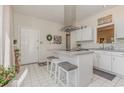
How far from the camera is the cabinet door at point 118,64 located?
3002 millimetres

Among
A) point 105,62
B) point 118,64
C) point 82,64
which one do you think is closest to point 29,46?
point 82,64

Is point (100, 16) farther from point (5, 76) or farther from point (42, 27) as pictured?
point (5, 76)

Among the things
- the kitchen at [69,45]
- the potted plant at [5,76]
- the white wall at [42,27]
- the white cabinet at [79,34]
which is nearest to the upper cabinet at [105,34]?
the kitchen at [69,45]

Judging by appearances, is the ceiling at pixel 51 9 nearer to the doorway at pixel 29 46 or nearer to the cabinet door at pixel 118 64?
the doorway at pixel 29 46

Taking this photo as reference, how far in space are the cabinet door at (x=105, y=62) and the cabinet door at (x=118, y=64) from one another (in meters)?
0.16

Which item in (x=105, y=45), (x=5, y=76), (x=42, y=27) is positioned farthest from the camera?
(x=42, y=27)

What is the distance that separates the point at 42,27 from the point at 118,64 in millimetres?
4035

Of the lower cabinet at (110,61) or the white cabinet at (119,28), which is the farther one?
the white cabinet at (119,28)

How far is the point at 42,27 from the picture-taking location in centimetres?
552

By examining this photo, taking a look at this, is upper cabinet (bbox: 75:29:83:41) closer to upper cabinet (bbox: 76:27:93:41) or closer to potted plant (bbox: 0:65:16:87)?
upper cabinet (bbox: 76:27:93:41)

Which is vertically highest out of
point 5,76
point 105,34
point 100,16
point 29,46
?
point 100,16

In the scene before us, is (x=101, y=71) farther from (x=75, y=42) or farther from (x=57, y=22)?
(x=57, y=22)

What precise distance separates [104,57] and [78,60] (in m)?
1.74

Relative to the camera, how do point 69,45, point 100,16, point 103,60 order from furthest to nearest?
point 69,45
point 100,16
point 103,60
